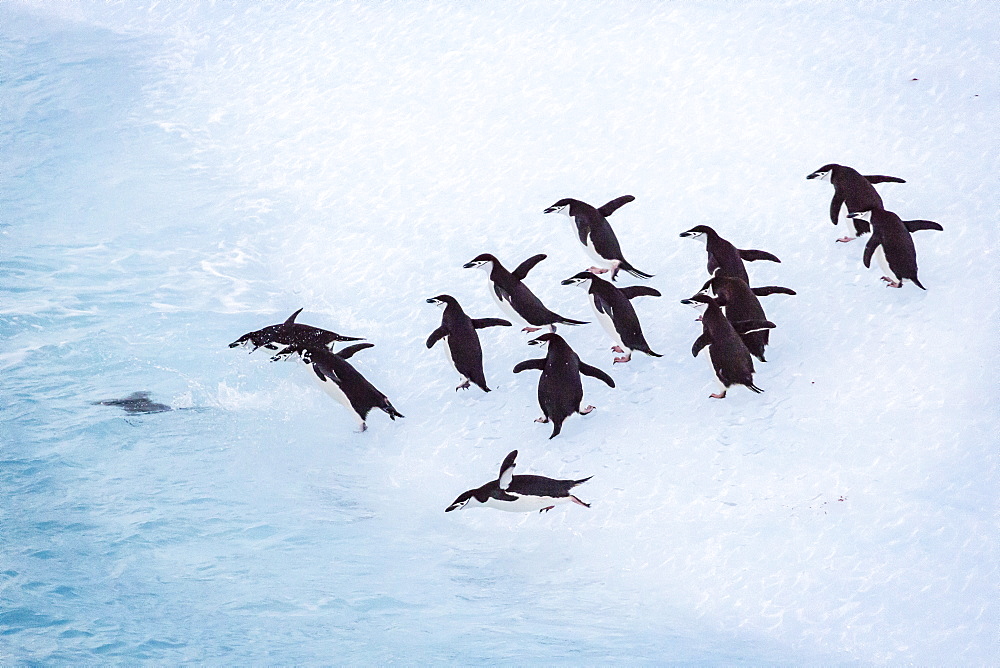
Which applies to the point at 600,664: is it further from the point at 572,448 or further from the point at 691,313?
the point at 691,313

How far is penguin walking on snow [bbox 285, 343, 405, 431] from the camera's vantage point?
4.28 m

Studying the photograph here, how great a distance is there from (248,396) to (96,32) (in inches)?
187

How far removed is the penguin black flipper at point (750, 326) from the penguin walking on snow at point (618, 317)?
37 centimetres

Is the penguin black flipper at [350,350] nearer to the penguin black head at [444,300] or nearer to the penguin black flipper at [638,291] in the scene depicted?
the penguin black head at [444,300]

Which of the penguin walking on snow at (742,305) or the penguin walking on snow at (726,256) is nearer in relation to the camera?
the penguin walking on snow at (742,305)

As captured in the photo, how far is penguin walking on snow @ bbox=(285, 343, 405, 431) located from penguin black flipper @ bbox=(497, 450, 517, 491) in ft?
2.59

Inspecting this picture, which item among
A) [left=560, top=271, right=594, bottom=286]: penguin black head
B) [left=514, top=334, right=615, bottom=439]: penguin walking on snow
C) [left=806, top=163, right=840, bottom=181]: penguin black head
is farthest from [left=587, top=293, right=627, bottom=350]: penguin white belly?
[left=806, top=163, right=840, bottom=181]: penguin black head

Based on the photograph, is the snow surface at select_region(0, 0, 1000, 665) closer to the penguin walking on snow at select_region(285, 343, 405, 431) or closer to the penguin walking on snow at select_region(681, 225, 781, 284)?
the penguin walking on snow at select_region(285, 343, 405, 431)

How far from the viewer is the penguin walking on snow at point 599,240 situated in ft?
15.9

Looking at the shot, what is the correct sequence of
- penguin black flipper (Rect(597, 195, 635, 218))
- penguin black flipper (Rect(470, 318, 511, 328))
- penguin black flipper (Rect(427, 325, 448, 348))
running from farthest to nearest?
1. penguin black flipper (Rect(597, 195, 635, 218))
2. penguin black flipper (Rect(470, 318, 511, 328))
3. penguin black flipper (Rect(427, 325, 448, 348))

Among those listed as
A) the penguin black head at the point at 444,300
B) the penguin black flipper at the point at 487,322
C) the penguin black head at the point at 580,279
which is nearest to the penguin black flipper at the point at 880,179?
the penguin black head at the point at 580,279

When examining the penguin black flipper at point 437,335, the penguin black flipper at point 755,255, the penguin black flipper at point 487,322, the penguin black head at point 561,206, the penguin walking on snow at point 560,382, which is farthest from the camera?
the penguin black head at point 561,206

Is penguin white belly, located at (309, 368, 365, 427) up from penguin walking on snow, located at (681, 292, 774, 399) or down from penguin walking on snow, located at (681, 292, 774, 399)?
down

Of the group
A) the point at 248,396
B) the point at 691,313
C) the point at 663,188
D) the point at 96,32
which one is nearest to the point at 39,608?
the point at 248,396
